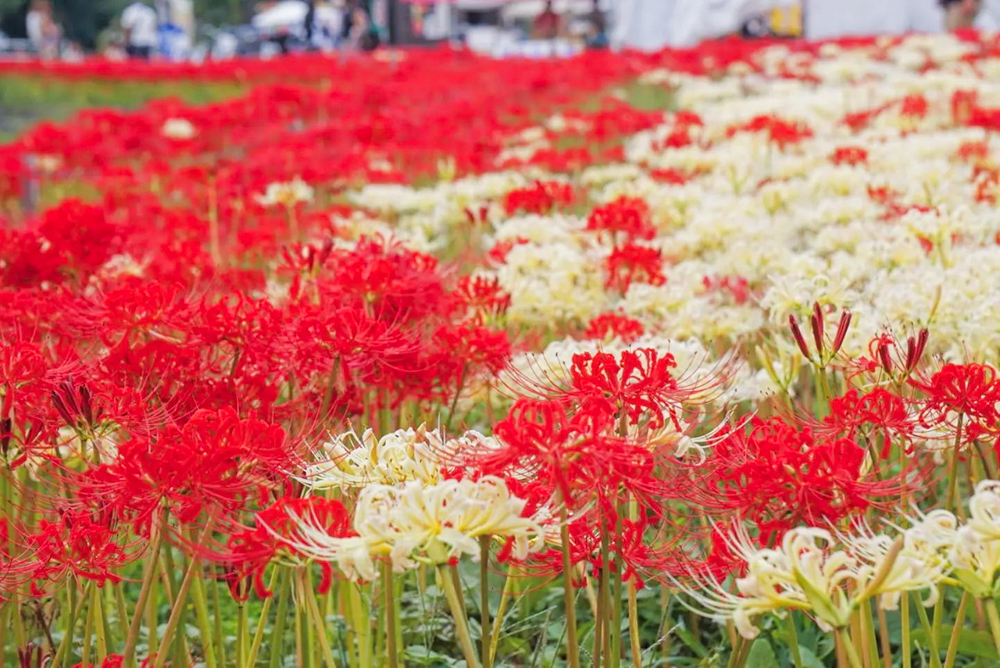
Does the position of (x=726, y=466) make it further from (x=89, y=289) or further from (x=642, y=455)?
(x=89, y=289)

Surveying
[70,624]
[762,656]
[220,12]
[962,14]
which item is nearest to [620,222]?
[762,656]

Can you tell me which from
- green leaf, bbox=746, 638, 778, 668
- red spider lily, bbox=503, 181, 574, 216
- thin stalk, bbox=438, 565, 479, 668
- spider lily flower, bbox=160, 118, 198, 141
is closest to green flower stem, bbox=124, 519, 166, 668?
thin stalk, bbox=438, 565, 479, 668

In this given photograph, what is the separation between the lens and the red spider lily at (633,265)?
3125mm

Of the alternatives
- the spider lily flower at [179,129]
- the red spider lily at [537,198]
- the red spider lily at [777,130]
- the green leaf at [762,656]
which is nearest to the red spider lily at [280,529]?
the green leaf at [762,656]

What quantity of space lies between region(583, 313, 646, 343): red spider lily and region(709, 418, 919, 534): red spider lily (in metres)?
1.06

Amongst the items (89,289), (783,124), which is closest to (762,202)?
(783,124)

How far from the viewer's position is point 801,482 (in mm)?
1391

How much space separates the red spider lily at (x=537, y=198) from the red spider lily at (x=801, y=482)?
2.78 m

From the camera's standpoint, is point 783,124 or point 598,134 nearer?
point 783,124

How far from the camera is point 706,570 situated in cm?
144

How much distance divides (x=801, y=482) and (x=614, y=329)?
46.8 inches

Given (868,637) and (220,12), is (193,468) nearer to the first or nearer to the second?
(868,637)

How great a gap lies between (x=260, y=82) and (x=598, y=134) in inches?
337

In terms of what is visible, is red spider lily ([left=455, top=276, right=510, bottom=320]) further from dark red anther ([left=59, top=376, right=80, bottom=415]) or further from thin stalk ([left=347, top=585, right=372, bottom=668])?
dark red anther ([left=59, top=376, right=80, bottom=415])
